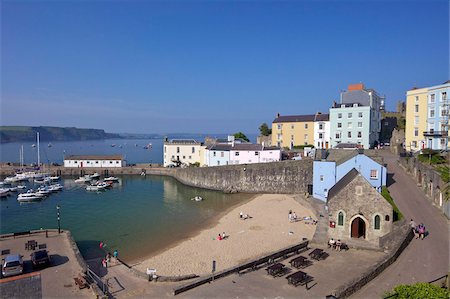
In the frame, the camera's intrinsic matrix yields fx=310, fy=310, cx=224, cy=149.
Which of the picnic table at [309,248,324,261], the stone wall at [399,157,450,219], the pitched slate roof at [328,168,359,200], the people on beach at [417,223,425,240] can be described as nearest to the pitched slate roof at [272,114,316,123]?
the stone wall at [399,157,450,219]

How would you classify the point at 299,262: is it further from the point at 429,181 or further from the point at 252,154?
the point at 252,154

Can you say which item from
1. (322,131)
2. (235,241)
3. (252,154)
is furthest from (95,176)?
(235,241)

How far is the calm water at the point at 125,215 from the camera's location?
29016 millimetres

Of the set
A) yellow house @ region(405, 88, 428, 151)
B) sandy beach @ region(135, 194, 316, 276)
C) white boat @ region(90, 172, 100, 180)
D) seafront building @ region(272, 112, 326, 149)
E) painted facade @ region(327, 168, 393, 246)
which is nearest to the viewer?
painted facade @ region(327, 168, 393, 246)

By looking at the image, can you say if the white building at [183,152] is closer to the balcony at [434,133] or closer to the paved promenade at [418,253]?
the balcony at [434,133]

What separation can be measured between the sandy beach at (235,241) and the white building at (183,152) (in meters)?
30.7

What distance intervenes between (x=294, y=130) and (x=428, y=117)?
2526cm

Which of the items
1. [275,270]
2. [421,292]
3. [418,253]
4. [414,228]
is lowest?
[275,270]

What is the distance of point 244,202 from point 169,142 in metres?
31.9

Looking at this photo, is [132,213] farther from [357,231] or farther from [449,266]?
[449,266]

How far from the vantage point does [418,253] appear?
1886 centimetres

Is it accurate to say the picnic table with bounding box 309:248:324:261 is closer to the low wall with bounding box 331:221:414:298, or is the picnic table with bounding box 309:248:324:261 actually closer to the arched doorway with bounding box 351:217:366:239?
the low wall with bounding box 331:221:414:298

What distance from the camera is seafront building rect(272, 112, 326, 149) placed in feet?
203

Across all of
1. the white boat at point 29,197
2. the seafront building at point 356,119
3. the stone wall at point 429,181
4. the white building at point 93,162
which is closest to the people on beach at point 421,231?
the stone wall at point 429,181
